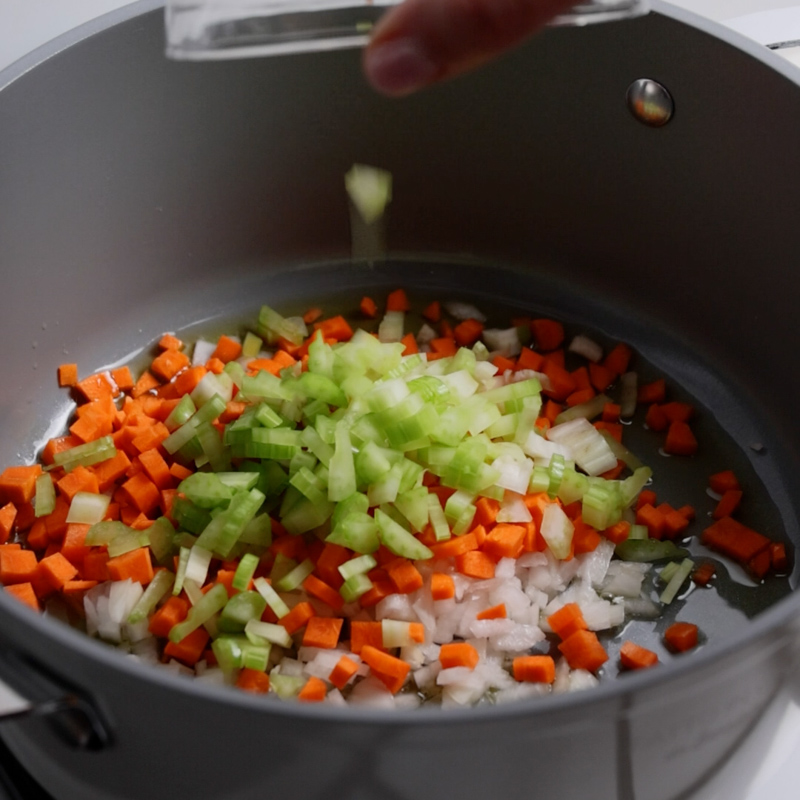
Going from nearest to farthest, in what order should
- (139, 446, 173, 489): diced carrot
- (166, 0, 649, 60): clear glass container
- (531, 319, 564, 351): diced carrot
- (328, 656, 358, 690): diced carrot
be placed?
1. (166, 0, 649, 60): clear glass container
2. (328, 656, 358, 690): diced carrot
3. (139, 446, 173, 489): diced carrot
4. (531, 319, 564, 351): diced carrot

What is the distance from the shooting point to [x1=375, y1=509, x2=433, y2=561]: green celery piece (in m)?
1.19

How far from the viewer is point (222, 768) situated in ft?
2.67

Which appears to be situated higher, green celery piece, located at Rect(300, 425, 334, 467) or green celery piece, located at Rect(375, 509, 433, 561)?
green celery piece, located at Rect(300, 425, 334, 467)

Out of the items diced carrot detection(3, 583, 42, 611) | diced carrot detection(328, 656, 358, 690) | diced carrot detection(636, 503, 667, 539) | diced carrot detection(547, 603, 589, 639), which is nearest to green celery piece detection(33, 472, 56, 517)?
diced carrot detection(3, 583, 42, 611)

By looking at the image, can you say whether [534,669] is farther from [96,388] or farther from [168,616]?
[96,388]

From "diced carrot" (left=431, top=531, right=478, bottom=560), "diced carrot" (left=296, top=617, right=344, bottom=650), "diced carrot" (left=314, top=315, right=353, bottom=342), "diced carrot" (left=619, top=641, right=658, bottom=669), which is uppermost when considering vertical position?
"diced carrot" (left=314, top=315, right=353, bottom=342)

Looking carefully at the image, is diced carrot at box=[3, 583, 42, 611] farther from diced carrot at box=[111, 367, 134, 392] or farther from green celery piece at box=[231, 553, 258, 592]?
diced carrot at box=[111, 367, 134, 392]

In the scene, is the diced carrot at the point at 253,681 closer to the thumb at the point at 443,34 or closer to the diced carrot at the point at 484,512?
the diced carrot at the point at 484,512

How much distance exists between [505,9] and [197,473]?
2.47 ft

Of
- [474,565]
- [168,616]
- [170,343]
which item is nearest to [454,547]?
[474,565]

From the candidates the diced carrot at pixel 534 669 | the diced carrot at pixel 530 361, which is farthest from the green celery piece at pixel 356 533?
the diced carrot at pixel 530 361

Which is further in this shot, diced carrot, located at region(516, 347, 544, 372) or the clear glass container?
diced carrot, located at region(516, 347, 544, 372)

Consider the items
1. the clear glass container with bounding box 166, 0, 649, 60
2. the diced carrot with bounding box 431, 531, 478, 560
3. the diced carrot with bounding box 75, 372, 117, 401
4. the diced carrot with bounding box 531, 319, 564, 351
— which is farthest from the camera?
the diced carrot with bounding box 531, 319, 564, 351

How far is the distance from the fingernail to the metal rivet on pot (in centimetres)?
78
